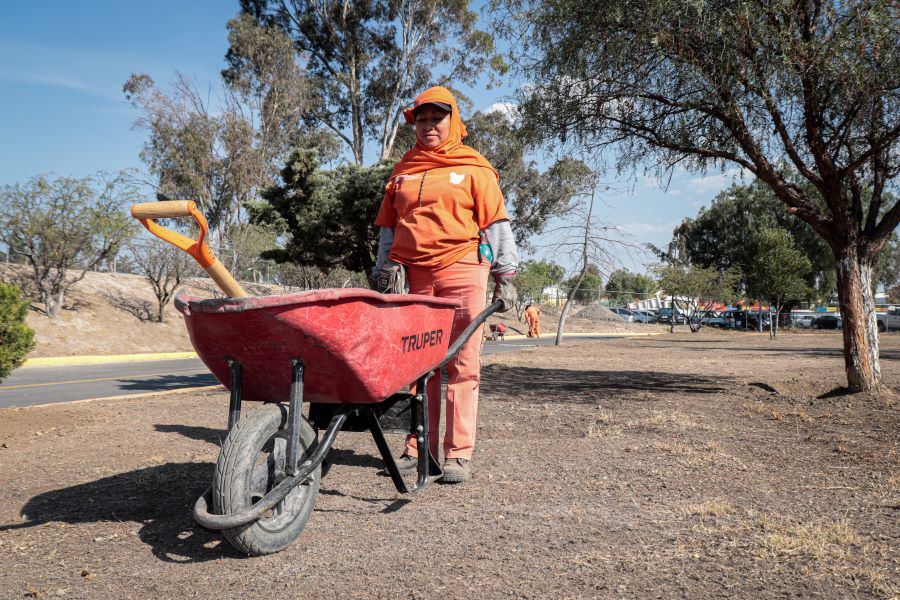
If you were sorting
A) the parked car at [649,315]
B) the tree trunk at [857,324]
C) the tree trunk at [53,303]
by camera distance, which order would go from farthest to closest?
the parked car at [649,315]
the tree trunk at [53,303]
the tree trunk at [857,324]

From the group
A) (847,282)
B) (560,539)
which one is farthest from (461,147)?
(847,282)

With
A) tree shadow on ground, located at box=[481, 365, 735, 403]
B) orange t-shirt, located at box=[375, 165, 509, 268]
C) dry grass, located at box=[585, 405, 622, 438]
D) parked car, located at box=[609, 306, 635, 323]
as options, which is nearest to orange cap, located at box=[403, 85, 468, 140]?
orange t-shirt, located at box=[375, 165, 509, 268]

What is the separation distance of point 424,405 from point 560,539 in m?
0.86

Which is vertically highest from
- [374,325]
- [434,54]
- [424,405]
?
[434,54]

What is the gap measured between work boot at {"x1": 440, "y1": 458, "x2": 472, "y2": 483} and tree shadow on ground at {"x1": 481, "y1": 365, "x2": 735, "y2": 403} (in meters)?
3.64

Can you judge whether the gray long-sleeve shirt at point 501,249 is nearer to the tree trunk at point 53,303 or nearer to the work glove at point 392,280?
the work glove at point 392,280

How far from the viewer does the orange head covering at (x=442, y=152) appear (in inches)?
141

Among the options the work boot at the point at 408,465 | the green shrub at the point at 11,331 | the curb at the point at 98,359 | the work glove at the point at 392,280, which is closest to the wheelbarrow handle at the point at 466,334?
the work glove at the point at 392,280

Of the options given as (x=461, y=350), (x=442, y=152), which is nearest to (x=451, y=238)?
(x=442, y=152)

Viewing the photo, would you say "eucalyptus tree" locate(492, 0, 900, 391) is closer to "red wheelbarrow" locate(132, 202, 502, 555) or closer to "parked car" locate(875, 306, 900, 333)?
"red wheelbarrow" locate(132, 202, 502, 555)

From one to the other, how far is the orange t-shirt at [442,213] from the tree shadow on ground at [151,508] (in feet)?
5.34

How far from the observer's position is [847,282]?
7.00m

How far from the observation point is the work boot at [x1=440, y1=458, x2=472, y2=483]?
355cm

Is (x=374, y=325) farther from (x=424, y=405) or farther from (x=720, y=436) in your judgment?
(x=720, y=436)
